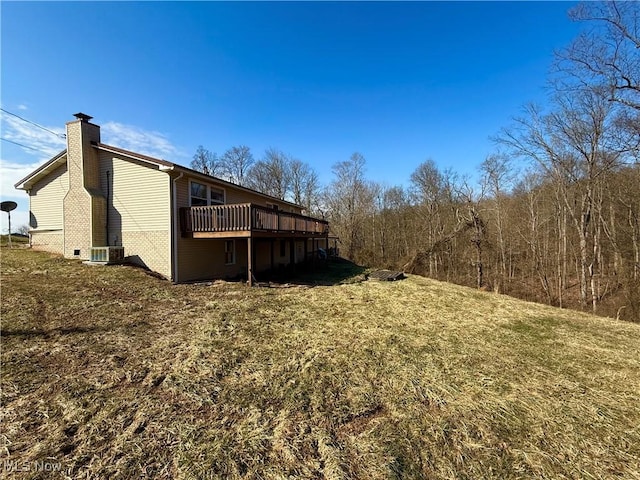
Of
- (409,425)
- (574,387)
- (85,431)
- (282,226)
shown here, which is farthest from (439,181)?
(85,431)

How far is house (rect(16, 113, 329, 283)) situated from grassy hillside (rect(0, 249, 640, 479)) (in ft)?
11.1

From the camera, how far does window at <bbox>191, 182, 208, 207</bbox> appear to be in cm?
1103

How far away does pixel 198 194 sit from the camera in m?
11.3

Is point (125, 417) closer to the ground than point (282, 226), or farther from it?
closer to the ground

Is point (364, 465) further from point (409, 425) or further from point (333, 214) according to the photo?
point (333, 214)

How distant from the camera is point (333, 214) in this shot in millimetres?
31422

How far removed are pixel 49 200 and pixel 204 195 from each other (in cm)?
705

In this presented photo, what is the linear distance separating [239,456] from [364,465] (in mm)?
1104

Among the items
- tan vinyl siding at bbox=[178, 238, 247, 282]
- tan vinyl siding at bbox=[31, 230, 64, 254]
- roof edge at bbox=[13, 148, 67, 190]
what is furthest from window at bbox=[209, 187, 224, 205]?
tan vinyl siding at bbox=[31, 230, 64, 254]

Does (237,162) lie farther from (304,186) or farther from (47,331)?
(47,331)

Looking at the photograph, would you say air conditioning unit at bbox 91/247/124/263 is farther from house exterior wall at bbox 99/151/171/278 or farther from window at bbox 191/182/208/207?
window at bbox 191/182/208/207

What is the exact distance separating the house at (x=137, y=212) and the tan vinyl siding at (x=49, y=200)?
0.04m

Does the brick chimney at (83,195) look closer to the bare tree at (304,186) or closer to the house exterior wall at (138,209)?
the house exterior wall at (138,209)

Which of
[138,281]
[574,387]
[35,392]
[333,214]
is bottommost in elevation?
[574,387]
